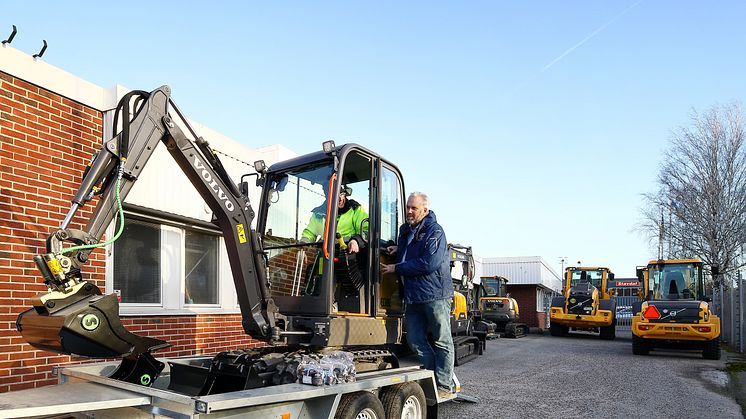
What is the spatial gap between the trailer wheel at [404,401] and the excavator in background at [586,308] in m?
17.9

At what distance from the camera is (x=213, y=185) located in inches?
177

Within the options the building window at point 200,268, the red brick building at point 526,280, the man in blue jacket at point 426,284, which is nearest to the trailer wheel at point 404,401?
the man in blue jacket at point 426,284

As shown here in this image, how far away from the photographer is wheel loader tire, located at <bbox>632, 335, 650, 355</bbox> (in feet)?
47.3

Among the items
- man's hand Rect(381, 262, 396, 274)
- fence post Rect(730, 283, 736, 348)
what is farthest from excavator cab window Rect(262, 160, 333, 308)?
fence post Rect(730, 283, 736, 348)

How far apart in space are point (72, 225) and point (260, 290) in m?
2.43

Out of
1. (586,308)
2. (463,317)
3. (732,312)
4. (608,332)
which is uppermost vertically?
(463,317)

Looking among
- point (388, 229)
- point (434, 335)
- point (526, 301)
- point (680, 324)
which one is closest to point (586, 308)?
point (680, 324)

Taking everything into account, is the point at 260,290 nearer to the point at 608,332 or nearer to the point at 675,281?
the point at 675,281

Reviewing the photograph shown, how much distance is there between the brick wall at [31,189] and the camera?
5.29m

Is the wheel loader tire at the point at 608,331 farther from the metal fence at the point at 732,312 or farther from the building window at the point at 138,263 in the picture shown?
the building window at the point at 138,263

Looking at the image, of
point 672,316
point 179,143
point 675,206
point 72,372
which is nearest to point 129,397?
point 72,372

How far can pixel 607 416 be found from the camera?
6840 mm

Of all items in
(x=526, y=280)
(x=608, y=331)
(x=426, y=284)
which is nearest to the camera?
(x=426, y=284)

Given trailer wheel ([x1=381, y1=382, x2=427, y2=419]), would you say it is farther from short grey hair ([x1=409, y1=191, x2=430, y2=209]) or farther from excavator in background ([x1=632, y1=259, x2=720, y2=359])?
excavator in background ([x1=632, y1=259, x2=720, y2=359])
